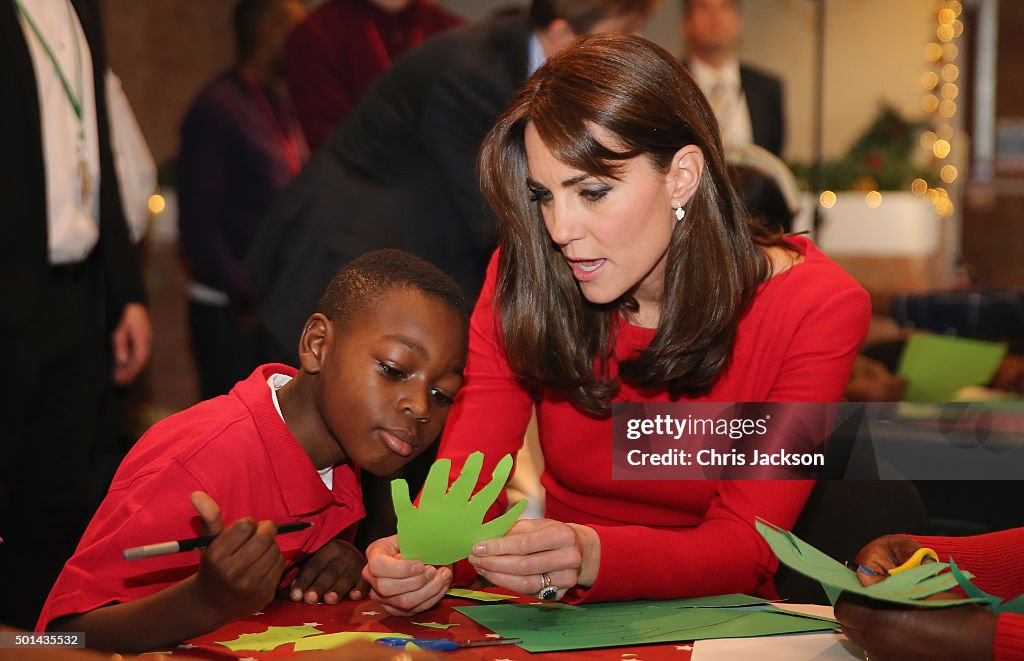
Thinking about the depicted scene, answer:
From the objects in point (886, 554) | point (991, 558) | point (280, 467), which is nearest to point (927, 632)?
point (886, 554)

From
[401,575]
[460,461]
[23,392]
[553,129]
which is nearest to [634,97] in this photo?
[553,129]

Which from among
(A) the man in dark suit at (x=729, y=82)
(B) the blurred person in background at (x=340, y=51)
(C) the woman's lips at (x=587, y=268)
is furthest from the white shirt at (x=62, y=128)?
(A) the man in dark suit at (x=729, y=82)

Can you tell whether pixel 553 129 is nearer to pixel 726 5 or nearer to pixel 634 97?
pixel 634 97

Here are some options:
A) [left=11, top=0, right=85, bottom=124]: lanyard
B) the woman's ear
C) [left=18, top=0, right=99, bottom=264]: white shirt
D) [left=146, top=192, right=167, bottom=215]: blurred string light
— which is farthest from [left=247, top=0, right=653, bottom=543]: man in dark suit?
[left=146, top=192, right=167, bottom=215]: blurred string light

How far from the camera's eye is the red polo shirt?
1.27 meters

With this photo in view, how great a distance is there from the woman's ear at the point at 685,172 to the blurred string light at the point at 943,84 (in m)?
5.77

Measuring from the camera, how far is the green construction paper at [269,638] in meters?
1.18

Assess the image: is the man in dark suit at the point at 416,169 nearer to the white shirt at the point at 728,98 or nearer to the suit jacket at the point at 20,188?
the suit jacket at the point at 20,188

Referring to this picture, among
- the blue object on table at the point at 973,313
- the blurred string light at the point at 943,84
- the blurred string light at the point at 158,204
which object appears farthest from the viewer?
the blurred string light at the point at 943,84

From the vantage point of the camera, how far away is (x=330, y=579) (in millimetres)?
1429

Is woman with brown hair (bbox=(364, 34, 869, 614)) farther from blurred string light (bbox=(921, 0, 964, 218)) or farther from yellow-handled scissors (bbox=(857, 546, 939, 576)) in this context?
blurred string light (bbox=(921, 0, 964, 218))

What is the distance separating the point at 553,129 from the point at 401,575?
66 cm

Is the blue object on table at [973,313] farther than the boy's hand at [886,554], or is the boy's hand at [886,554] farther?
the blue object on table at [973,313]

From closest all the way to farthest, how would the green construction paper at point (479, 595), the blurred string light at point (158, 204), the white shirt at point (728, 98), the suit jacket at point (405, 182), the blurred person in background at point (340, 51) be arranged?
the green construction paper at point (479, 595) < the suit jacket at point (405, 182) < the blurred person in background at point (340, 51) < the white shirt at point (728, 98) < the blurred string light at point (158, 204)
